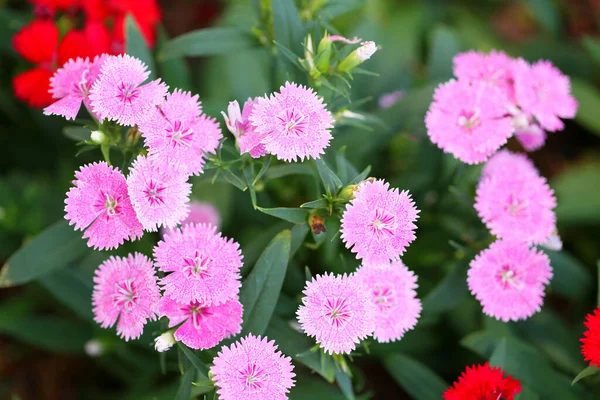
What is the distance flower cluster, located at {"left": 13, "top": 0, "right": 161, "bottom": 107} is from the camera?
6.27 ft

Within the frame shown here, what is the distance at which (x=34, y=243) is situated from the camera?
171 centimetres

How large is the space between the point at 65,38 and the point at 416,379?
169 centimetres

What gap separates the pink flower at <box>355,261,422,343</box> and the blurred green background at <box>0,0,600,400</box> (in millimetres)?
132

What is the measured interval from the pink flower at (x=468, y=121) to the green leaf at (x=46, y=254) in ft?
3.78

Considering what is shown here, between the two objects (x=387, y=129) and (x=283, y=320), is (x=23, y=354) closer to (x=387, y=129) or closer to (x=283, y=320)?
(x=283, y=320)

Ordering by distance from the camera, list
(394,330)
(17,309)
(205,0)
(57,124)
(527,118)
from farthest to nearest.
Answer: (205,0)
(57,124)
(17,309)
(527,118)
(394,330)

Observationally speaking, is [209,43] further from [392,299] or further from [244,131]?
[392,299]

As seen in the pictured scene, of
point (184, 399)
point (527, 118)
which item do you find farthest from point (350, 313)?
point (527, 118)

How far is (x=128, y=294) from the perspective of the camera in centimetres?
142

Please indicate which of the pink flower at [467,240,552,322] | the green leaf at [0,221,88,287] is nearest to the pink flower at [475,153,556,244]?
the pink flower at [467,240,552,322]

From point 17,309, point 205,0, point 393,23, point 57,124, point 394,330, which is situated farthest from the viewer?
point 205,0

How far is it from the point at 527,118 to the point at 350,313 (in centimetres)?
93

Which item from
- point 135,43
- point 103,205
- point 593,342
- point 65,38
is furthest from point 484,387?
point 65,38

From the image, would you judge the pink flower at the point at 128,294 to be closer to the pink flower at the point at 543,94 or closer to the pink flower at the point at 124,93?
the pink flower at the point at 124,93
